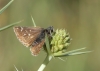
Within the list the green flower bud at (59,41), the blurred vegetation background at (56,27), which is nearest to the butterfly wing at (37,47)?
the green flower bud at (59,41)

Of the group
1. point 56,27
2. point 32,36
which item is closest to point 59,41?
point 32,36

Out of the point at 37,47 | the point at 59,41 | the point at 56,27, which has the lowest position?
the point at 56,27

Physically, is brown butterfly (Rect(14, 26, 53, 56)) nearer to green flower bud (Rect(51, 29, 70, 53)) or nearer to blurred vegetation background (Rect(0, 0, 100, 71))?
green flower bud (Rect(51, 29, 70, 53))

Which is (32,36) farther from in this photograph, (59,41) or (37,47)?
(59,41)

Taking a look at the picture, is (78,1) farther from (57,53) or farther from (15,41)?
(57,53)

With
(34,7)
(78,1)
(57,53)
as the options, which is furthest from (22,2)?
(57,53)

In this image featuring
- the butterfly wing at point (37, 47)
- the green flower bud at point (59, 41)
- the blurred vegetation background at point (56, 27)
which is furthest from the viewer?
the blurred vegetation background at point (56, 27)

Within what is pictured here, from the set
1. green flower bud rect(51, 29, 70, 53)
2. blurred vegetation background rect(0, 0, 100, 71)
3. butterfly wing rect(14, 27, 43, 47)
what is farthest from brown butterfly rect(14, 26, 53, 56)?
blurred vegetation background rect(0, 0, 100, 71)

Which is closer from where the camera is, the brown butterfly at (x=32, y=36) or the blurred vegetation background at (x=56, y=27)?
the brown butterfly at (x=32, y=36)

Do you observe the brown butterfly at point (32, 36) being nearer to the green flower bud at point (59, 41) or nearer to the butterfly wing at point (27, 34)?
the butterfly wing at point (27, 34)
